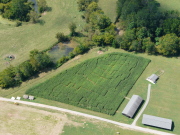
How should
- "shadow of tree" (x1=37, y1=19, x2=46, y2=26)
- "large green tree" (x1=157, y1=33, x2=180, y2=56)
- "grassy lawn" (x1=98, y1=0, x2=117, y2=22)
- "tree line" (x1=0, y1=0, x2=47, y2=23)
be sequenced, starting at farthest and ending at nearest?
1. "grassy lawn" (x1=98, y1=0, x2=117, y2=22)
2. "tree line" (x1=0, y1=0, x2=47, y2=23)
3. "shadow of tree" (x1=37, y1=19, x2=46, y2=26)
4. "large green tree" (x1=157, y1=33, x2=180, y2=56)

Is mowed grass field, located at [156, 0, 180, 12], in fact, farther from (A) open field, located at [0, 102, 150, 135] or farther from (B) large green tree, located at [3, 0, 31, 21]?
(A) open field, located at [0, 102, 150, 135]

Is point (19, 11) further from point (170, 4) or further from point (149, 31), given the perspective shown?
point (170, 4)

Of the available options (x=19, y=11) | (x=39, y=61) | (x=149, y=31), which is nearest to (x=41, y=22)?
(x=19, y=11)

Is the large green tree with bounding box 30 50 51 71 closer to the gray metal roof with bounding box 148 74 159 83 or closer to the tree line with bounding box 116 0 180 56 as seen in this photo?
the tree line with bounding box 116 0 180 56

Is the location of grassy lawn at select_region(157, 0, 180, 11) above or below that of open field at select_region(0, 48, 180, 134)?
above

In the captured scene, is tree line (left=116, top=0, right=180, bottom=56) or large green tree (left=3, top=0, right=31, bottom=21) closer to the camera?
tree line (left=116, top=0, right=180, bottom=56)

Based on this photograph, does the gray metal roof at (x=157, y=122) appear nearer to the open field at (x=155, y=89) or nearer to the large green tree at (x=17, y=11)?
the open field at (x=155, y=89)

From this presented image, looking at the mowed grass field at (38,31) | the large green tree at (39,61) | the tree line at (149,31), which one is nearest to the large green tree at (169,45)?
the tree line at (149,31)

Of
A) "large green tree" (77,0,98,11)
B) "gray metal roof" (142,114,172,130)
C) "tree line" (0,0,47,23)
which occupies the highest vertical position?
"large green tree" (77,0,98,11)

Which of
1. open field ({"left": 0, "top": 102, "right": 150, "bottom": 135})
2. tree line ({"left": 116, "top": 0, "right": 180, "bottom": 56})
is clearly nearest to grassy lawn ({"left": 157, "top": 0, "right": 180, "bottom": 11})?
tree line ({"left": 116, "top": 0, "right": 180, "bottom": 56})

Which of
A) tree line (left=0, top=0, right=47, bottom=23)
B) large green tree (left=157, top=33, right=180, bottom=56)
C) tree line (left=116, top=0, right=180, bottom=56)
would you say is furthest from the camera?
tree line (left=0, top=0, right=47, bottom=23)
